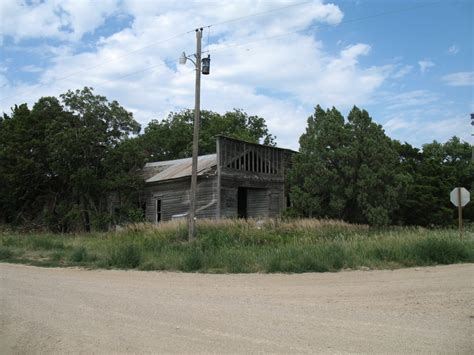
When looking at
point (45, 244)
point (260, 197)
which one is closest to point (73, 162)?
point (45, 244)

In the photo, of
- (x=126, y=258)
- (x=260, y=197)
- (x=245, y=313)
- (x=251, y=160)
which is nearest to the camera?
(x=245, y=313)

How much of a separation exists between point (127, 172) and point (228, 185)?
8188mm

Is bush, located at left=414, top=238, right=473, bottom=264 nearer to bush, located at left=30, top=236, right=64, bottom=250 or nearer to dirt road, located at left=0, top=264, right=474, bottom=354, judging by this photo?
dirt road, located at left=0, top=264, right=474, bottom=354

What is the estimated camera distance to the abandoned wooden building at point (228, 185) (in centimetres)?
2592

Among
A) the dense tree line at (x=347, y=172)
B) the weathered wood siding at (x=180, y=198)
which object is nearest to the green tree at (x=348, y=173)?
the dense tree line at (x=347, y=172)

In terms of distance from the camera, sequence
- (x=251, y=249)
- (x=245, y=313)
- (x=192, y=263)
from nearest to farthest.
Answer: (x=245, y=313), (x=192, y=263), (x=251, y=249)

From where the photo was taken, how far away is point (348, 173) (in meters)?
23.7

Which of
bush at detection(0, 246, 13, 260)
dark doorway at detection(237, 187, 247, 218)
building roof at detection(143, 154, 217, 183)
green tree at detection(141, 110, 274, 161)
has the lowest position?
bush at detection(0, 246, 13, 260)

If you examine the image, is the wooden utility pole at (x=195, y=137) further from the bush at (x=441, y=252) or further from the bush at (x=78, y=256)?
the bush at (x=441, y=252)

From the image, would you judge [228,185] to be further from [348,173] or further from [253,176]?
[348,173]

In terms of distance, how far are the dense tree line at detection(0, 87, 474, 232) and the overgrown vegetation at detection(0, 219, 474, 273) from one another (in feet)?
11.1

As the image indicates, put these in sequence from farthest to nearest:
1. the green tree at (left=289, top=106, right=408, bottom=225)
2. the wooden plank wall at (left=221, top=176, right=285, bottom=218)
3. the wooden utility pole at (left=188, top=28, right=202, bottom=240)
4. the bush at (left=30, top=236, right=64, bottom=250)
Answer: the wooden plank wall at (left=221, top=176, right=285, bottom=218)
the green tree at (left=289, top=106, right=408, bottom=225)
the bush at (left=30, top=236, right=64, bottom=250)
the wooden utility pole at (left=188, top=28, right=202, bottom=240)

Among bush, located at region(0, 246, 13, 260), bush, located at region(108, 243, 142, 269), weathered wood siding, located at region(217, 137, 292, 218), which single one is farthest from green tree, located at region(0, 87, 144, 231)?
bush, located at region(108, 243, 142, 269)

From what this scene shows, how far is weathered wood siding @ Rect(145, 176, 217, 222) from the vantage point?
26.0 meters
